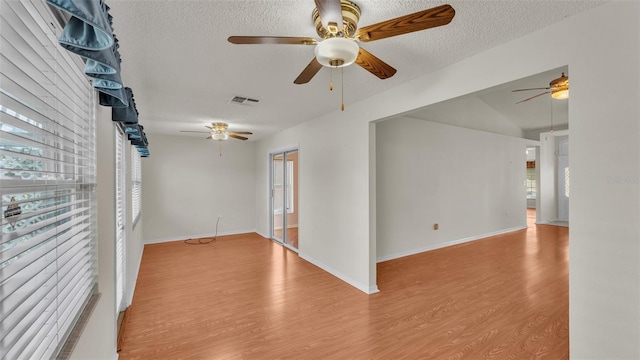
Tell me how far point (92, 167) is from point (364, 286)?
300cm

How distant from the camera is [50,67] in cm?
101

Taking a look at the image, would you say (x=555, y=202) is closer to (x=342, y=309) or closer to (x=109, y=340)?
(x=342, y=309)

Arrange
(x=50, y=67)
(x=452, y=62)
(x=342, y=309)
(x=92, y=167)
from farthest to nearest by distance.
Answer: (x=342, y=309), (x=452, y=62), (x=92, y=167), (x=50, y=67)

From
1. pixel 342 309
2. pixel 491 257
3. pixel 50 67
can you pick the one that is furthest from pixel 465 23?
pixel 491 257

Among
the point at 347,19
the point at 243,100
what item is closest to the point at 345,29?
the point at 347,19

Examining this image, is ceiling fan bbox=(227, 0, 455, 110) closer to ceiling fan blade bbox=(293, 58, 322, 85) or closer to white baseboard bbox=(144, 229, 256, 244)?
ceiling fan blade bbox=(293, 58, 322, 85)

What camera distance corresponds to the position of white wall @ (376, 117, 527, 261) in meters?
4.57

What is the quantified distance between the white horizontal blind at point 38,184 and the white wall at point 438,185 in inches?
151

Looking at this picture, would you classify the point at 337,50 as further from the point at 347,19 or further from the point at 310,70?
the point at 310,70

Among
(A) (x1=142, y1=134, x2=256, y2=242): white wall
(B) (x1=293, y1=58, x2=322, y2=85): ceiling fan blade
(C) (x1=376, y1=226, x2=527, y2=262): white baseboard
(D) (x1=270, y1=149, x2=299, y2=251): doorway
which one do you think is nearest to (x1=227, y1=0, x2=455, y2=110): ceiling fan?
(B) (x1=293, y1=58, x2=322, y2=85): ceiling fan blade

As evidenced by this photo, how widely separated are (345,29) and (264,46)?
754 millimetres

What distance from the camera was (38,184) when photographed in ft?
3.08

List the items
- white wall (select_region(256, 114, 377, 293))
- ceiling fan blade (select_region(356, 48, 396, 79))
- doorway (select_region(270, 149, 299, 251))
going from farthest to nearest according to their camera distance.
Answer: doorway (select_region(270, 149, 299, 251))
white wall (select_region(256, 114, 377, 293))
ceiling fan blade (select_region(356, 48, 396, 79))

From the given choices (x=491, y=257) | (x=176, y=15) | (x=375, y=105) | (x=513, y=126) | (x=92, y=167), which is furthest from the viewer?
(x=513, y=126)
